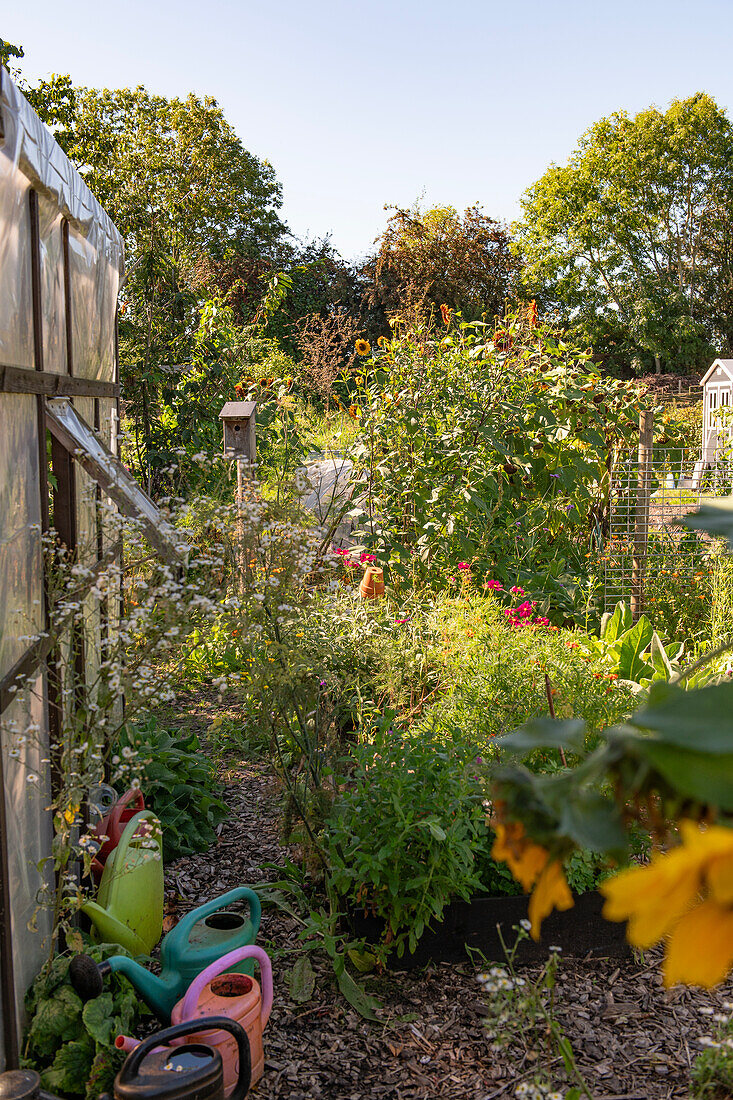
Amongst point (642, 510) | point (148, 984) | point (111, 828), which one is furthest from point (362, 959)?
point (642, 510)

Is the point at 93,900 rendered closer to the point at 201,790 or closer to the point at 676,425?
the point at 201,790

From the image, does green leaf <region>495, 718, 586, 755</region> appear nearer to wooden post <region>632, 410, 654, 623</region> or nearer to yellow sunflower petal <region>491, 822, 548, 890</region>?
yellow sunflower petal <region>491, 822, 548, 890</region>

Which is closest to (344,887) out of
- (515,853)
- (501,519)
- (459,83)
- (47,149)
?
(515,853)

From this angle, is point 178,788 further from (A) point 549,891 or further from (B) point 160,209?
(B) point 160,209

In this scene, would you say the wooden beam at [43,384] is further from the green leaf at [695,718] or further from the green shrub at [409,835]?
the green leaf at [695,718]

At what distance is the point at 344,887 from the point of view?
217cm

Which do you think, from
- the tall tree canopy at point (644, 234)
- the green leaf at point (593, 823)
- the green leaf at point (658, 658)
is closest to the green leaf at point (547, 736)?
the green leaf at point (593, 823)

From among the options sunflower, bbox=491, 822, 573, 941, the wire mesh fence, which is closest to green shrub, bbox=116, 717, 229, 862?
sunflower, bbox=491, 822, 573, 941

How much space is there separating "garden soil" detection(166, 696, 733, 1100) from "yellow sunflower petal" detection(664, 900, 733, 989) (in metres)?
1.88

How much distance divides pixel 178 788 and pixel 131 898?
0.80 meters

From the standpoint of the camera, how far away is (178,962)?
1967mm

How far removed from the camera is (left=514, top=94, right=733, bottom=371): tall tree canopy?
25.4 m

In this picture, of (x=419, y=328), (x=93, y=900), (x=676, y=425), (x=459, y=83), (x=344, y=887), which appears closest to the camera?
(x=344, y=887)

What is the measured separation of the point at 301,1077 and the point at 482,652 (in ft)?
5.18
